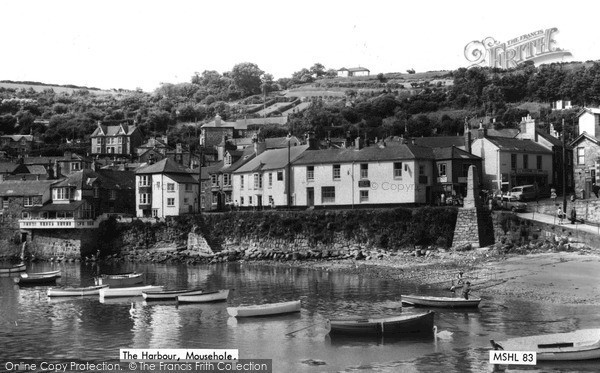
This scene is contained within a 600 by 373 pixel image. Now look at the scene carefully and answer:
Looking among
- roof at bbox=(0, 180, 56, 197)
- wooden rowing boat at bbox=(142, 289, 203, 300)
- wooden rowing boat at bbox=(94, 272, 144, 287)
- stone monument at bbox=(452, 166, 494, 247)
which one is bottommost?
wooden rowing boat at bbox=(142, 289, 203, 300)

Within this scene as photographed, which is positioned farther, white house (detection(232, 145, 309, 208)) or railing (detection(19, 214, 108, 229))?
railing (detection(19, 214, 108, 229))

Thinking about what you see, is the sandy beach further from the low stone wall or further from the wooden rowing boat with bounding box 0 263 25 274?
the wooden rowing boat with bounding box 0 263 25 274

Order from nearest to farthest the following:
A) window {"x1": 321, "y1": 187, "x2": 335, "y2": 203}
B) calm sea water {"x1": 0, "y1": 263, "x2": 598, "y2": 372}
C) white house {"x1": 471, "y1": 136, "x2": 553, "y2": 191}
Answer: calm sea water {"x1": 0, "y1": 263, "x2": 598, "y2": 372}, white house {"x1": 471, "y1": 136, "x2": 553, "y2": 191}, window {"x1": 321, "y1": 187, "x2": 335, "y2": 203}

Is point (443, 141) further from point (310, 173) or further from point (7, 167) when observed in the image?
point (7, 167)

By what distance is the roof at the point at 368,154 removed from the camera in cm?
6681

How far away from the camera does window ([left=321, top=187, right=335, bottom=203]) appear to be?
228ft

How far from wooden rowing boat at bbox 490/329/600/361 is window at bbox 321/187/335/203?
40.4 metres

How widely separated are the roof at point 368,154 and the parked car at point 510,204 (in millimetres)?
7133

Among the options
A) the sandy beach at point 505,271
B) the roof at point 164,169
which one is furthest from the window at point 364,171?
the roof at point 164,169

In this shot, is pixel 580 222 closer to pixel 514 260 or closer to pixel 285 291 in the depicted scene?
pixel 514 260

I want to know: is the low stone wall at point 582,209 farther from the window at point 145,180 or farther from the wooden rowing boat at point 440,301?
the window at point 145,180

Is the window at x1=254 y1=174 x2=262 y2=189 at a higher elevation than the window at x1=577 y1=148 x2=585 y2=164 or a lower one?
lower

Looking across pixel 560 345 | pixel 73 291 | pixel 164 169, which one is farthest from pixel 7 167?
pixel 560 345

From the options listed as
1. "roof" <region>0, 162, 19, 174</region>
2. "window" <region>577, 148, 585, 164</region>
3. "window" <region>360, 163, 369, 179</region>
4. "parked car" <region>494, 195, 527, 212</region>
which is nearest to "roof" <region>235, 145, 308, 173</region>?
"window" <region>360, 163, 369, 179</region>
